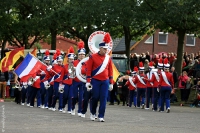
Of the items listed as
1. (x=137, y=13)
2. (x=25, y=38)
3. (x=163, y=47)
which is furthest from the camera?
(x=163, y=47)

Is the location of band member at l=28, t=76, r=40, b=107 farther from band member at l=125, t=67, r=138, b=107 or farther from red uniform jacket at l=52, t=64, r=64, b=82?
band member at l=125, t=67, r=138, b=107

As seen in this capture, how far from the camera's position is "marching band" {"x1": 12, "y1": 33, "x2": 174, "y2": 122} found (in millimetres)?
17516

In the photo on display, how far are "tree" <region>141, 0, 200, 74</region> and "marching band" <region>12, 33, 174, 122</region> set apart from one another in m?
4.31

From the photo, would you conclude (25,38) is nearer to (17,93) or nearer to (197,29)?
(197,29)

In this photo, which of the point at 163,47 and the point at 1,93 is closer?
the point at 1,93

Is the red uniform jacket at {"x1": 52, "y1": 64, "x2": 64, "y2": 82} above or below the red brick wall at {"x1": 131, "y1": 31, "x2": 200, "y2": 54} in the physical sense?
below

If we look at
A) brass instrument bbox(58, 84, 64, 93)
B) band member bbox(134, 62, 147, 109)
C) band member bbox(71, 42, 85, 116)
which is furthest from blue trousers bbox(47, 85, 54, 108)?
band member bbox(134, 62, 147, 109)

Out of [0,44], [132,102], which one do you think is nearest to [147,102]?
[132,102]

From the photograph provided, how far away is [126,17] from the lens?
36250 mm

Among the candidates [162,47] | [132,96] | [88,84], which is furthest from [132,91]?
[162,47]

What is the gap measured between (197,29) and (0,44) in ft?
86.5

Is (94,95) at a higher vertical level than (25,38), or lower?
lower

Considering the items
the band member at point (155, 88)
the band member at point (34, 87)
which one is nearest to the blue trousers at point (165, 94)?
the band member at point (155, 88)

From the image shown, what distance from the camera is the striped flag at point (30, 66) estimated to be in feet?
87.5
